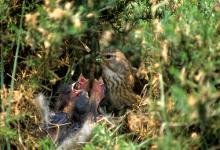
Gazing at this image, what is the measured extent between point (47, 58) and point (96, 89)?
91 centimetres

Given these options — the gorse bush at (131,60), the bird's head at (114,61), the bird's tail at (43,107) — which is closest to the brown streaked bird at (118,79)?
the bird's head at (114,61)

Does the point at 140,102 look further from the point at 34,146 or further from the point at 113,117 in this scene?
the point at 34,146

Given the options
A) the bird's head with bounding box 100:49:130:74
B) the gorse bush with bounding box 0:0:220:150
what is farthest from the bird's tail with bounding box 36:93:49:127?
the bird's head with bounding box 100:49:130:74

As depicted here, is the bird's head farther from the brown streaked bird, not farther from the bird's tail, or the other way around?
the bird's tail

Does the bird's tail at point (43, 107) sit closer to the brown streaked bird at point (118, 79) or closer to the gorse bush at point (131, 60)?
the gorse bush at point (131, 60)

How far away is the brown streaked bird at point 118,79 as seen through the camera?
15.7 feet

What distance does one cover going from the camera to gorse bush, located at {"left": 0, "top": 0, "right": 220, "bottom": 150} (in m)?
3.32

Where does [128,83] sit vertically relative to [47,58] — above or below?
below

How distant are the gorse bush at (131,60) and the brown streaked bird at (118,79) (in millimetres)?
120

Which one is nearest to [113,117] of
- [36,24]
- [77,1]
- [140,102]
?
[140,102]

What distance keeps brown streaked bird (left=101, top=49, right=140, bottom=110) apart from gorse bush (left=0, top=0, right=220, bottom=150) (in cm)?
12

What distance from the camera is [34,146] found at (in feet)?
14.0

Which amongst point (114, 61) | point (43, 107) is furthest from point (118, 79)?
point (43, 107)

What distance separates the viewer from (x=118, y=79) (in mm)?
4910
